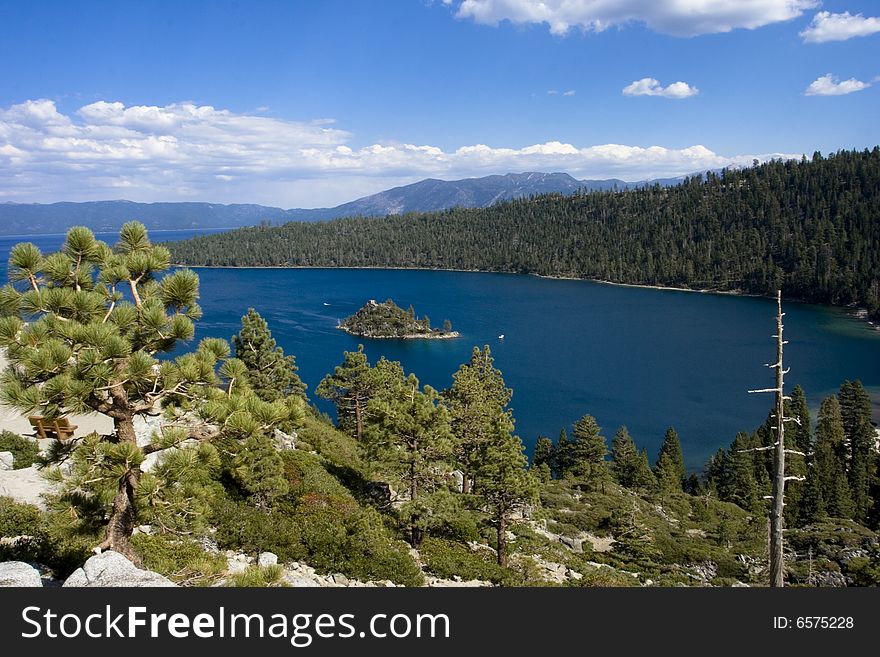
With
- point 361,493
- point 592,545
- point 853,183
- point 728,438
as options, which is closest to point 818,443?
point 728,438

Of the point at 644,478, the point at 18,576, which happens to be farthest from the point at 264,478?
the point at 644,478

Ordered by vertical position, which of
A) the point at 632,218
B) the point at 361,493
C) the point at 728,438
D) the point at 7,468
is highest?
the point at 632,218

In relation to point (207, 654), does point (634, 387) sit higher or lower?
lower

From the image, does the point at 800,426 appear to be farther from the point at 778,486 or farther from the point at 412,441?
the point at 778,486

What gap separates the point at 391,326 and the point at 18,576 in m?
95.0

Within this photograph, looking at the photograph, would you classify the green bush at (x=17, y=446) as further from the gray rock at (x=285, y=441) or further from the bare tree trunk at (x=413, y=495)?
the bare tree trunk at (x=413, y=495)

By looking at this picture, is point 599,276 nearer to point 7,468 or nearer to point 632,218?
point 632,218

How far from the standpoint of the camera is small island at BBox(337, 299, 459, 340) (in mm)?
99250

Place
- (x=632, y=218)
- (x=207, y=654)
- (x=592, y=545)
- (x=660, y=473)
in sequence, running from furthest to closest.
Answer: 1. (x=632, y=218)
2. (x=660, y=473)
3. (x=592, y=545)
4. (x=207, y=654)

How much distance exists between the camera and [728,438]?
5472 cm

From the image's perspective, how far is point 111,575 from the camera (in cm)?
628

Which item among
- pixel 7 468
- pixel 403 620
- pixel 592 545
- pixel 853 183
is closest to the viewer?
pixel 403 620

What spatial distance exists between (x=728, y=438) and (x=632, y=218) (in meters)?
153

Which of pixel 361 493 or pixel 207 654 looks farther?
pixel 361 493
